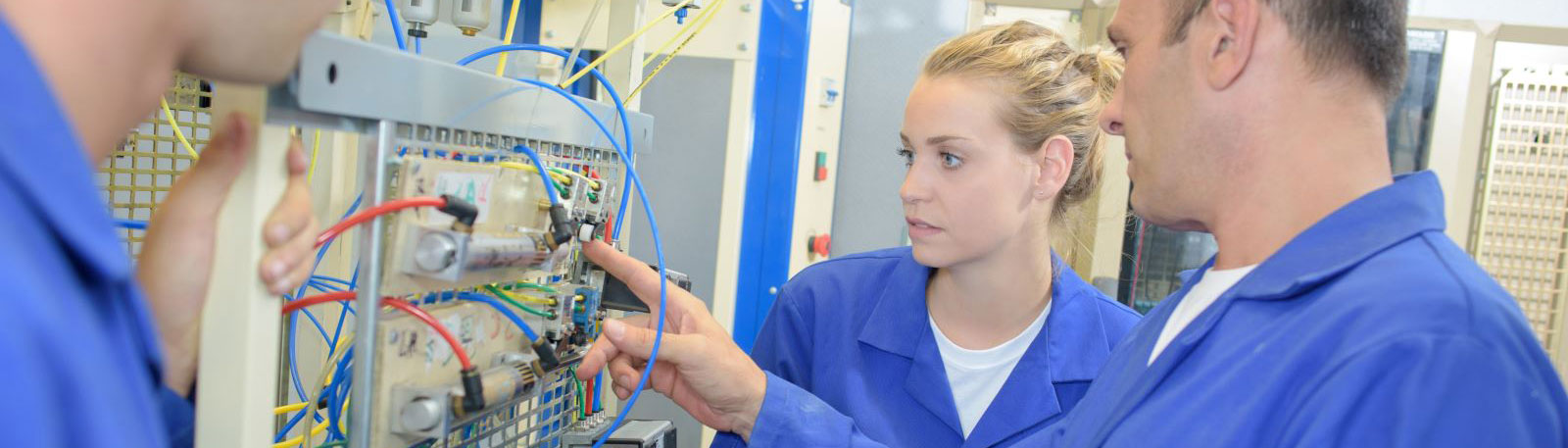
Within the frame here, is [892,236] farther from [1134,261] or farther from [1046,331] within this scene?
[1046,331]

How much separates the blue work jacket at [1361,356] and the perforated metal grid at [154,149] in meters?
0.97

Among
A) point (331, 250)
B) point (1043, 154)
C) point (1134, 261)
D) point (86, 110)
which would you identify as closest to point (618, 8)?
point (331, 250)

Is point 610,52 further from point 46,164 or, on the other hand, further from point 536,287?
point 46,164

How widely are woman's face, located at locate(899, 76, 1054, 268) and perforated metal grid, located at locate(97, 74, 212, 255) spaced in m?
0.89

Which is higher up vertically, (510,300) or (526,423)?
(510,300)

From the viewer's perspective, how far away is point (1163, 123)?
0.98 meters

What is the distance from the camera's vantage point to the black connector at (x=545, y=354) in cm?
94

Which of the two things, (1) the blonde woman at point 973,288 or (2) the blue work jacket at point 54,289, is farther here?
(1) the blonde woman at point 973,288

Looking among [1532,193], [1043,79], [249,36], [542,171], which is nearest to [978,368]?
[1043,79]

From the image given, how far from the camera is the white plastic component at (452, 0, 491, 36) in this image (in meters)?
1.26

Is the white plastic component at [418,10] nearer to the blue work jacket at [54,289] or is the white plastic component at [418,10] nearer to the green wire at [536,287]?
the green wire at [536,287]

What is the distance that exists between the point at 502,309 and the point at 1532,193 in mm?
2141

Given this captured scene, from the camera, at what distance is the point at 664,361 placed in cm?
122

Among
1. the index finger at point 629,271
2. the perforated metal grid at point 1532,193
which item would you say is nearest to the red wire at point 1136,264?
the perforated metal grid at point 1532,193
